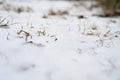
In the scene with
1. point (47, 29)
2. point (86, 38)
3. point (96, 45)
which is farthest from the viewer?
point (47, 29)

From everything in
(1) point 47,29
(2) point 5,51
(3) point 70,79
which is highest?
(1) point 47,29

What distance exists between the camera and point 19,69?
1.24 metres

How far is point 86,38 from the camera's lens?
170cm

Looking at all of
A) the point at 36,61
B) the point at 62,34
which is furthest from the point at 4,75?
the point at 62,34

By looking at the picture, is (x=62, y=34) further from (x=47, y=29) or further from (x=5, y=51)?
(x=5, y=51)

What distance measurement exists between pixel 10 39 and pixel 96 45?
784 millimetres

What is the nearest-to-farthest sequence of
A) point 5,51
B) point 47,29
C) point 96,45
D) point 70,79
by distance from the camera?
point 70,79 → point 5,51 → point 96,45 → point 47,29

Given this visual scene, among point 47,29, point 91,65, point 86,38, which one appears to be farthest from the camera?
point 47,29

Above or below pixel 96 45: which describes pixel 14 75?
below

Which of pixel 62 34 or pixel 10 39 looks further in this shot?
pixel 62 34

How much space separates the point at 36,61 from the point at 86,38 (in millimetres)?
622

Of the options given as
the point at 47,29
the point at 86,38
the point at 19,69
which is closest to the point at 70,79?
the point at 19,69

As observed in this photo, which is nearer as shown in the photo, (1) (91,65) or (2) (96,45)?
(1) (91,65)

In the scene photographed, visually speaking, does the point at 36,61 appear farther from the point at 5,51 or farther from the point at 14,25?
the point at 14,25
